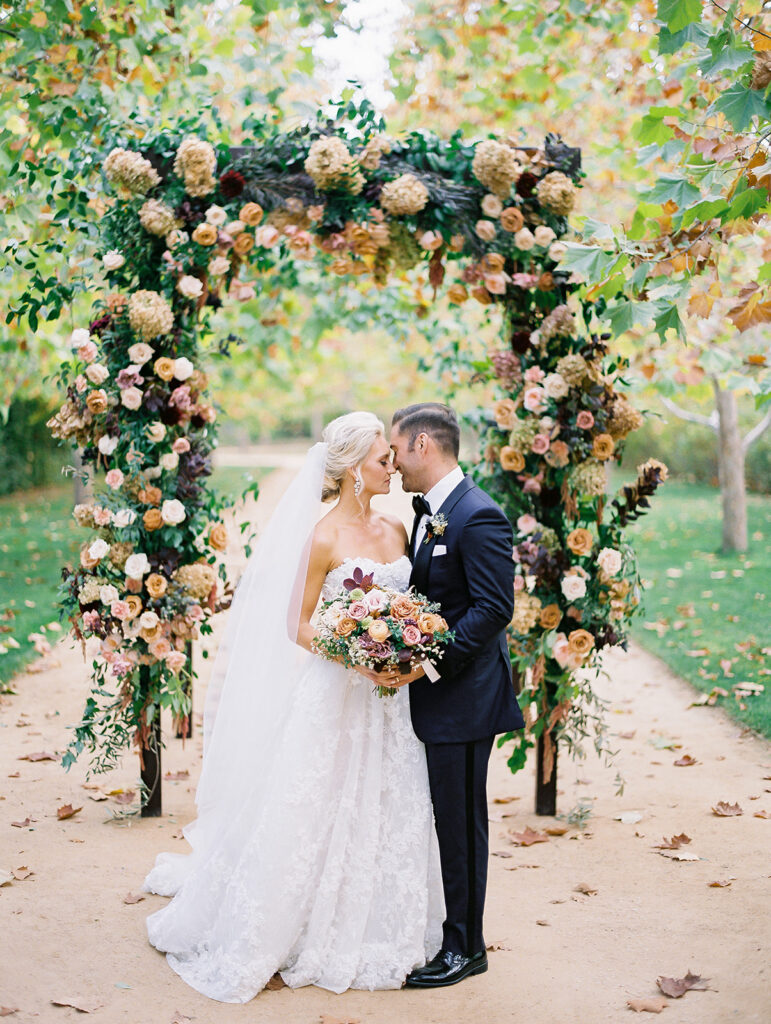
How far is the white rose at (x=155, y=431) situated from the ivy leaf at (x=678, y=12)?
3.02 metres

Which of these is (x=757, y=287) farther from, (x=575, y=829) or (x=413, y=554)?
(x=575, y=829)

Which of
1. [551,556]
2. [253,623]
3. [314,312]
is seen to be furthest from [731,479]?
[253,623]

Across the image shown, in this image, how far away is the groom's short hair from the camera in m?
3.80

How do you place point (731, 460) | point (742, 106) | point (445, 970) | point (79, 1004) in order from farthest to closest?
1. point (731, 460)
2. point (445, 970)
3. point (742, 106)
4. point (79, 1004)

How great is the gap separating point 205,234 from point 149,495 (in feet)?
4.61

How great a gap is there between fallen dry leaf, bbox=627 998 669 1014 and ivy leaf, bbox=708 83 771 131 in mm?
3215

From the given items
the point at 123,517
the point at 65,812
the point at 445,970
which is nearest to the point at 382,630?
the point at 445,970

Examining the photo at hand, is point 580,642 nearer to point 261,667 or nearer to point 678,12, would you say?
point 261,667

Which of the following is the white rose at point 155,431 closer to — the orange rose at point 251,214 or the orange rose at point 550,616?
the orange rose at point 251,214

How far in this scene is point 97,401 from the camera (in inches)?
191

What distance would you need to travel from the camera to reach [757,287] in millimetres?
4258

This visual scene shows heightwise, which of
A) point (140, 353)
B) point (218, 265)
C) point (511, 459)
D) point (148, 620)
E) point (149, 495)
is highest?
point (218, 265)

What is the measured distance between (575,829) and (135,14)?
616 cm

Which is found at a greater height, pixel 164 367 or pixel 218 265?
pixel 218 265
